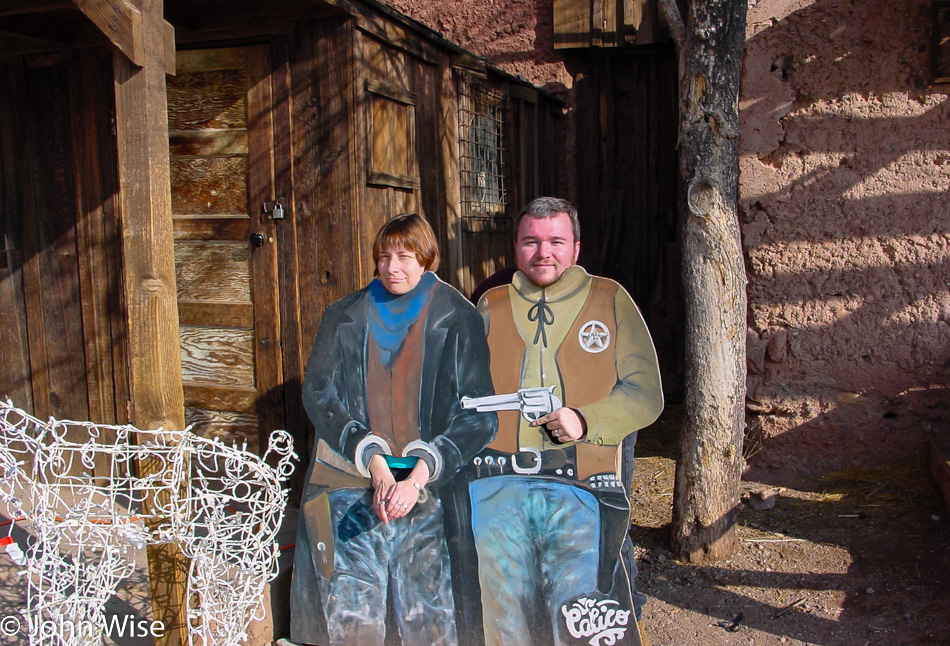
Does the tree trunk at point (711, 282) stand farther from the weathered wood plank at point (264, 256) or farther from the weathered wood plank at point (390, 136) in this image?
the weathered wood plank at point (264, 256)

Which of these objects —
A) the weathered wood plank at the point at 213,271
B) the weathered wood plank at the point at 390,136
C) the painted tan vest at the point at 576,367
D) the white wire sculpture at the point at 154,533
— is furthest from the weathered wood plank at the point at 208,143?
the painted tan vest at the point at 576,367

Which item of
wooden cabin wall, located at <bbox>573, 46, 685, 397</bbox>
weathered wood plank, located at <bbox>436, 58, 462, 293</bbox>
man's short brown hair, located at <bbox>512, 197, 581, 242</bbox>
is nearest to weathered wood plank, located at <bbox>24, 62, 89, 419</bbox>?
weathered wood plank, located at <bbox>436, 58, 462, 293</bbox>

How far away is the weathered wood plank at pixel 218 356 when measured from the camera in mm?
4559

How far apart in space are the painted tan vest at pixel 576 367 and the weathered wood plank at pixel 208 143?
2.24 meters

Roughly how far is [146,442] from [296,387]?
1.56 m

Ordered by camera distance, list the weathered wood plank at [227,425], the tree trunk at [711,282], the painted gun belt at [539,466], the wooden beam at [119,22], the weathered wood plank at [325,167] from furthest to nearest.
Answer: the weathered wood plank at [227,425] → the weathered wood plank at [325,167] → the tree trunk at [711,282] → the painted gun belt at [539,466] → the wooden beam at [119,22]

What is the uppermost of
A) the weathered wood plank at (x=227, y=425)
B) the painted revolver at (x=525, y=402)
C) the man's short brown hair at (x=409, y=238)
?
the man's short brown hair at (x=409, y=238)

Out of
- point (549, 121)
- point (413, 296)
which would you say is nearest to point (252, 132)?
point (413, 296)

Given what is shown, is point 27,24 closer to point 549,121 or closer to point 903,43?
point 549,121

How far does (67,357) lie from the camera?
4.68 metres

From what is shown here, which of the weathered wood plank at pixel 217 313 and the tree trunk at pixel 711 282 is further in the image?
the weathered wood plank at pixel 217 313

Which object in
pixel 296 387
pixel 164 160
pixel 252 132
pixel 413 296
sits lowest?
pixel 296 387

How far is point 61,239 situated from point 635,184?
5.05 metres

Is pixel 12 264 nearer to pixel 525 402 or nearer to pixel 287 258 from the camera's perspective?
pixel 287 258
